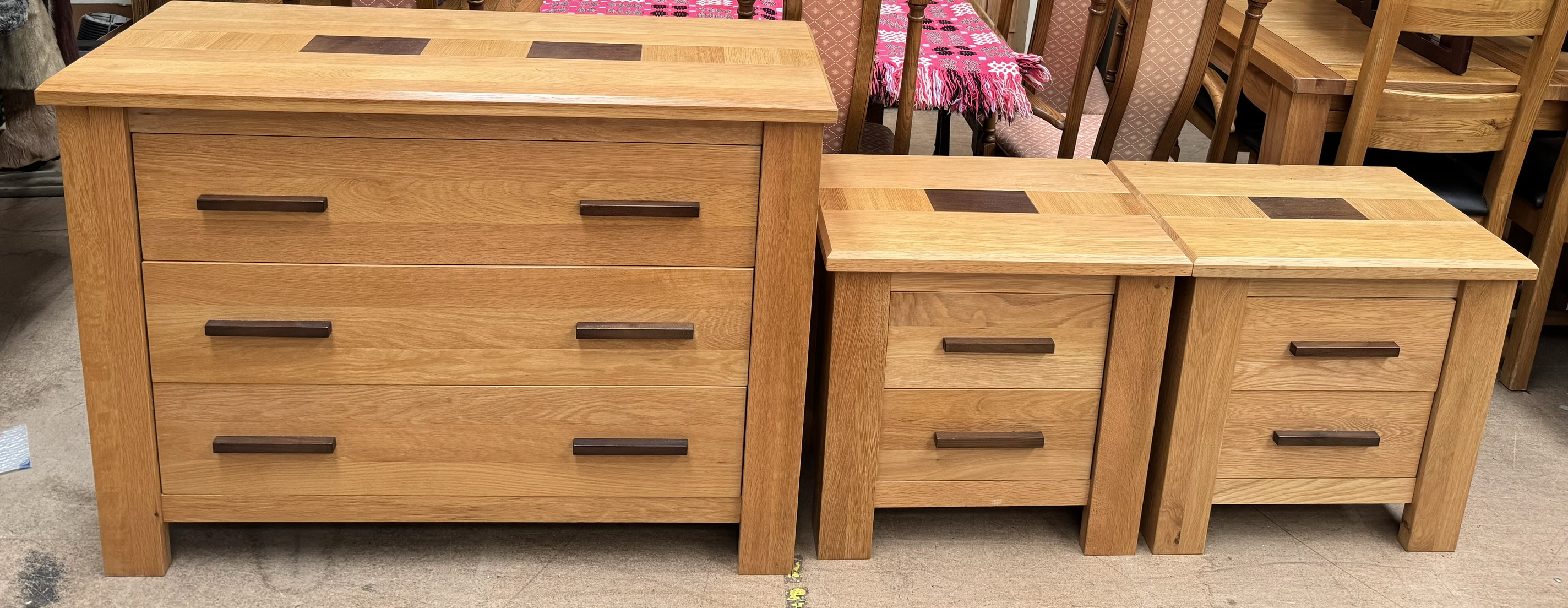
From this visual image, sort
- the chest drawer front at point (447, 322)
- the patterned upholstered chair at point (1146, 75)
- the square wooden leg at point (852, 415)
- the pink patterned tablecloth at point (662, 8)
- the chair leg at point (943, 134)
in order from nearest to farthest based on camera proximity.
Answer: the chest drawer front at point (447, 322)
the square wooden leg at point (852, 415)
the patterned upholstered chair at point (1146, 75)
the pink patterned tablecloth at point (662, 8)
the chair leg at point (943, 134)

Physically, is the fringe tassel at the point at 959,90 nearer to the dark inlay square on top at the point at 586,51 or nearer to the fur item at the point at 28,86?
the dark inlay square on top at the point at 586,51

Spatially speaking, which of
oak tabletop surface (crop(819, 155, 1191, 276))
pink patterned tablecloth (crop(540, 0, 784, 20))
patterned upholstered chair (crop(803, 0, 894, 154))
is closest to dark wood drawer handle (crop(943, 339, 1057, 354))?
oak tabletop surface (crop(819, 155, 1191, 276))

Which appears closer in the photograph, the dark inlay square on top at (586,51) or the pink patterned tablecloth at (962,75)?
the dark inlay square on top at (586,51)

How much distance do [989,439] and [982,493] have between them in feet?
0.33

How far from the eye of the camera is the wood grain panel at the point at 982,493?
199 cm

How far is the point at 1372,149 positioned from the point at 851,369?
153 centimetres

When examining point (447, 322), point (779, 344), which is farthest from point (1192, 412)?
point (447, 322)

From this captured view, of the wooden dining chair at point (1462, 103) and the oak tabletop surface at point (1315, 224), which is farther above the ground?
the wooden dining chair at point (1462, 103)

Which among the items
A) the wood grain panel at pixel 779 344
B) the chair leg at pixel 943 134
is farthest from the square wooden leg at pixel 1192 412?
the chair leg at pixel 943 134

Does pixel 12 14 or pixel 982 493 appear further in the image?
pixel 12 14

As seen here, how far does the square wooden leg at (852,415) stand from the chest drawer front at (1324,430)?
0.54 meters

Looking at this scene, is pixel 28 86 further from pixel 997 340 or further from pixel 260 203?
pixel 997 340

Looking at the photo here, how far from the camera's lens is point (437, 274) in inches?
69.1

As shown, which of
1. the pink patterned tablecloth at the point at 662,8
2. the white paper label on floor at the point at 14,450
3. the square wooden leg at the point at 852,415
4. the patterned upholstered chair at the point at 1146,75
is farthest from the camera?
the pink patterned tablecloth at the point at 662,8
